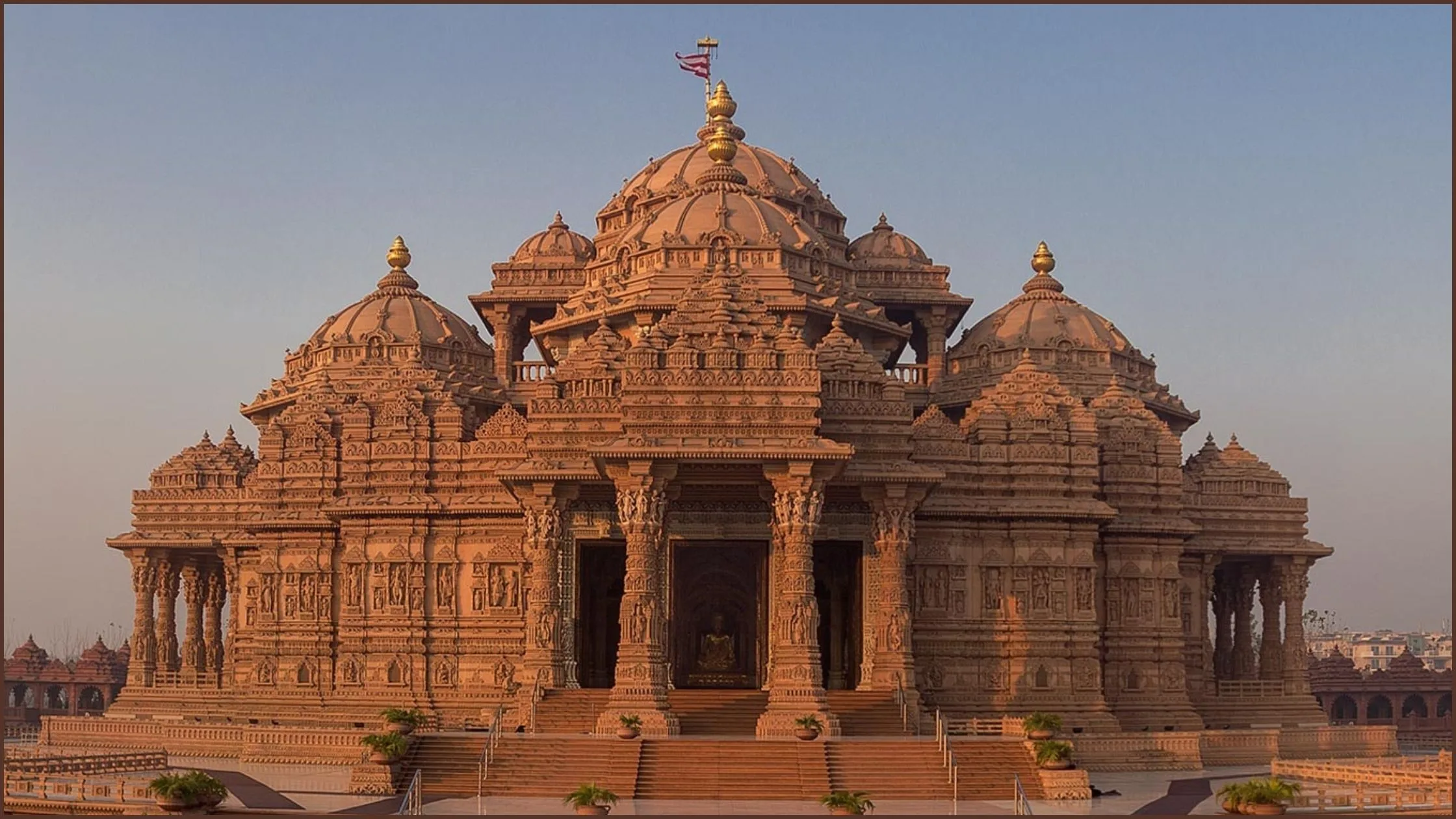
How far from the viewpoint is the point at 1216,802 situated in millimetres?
41031

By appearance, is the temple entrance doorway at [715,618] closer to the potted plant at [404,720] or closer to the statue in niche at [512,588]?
the statue in niche at [512,588]

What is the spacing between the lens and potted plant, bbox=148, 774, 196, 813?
36.4 m

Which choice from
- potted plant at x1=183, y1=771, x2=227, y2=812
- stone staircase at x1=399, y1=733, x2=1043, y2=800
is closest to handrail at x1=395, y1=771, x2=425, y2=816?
stone staircase at x1=399, y1=733, x2=1043, y2=800

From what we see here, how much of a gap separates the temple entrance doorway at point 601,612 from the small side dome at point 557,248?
1819cm

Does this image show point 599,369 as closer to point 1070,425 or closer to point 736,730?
point 736,730

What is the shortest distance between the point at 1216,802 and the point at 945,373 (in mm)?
29125

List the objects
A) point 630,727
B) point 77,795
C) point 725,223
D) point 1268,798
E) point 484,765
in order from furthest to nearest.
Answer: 1. point 725,223
2. point 630,727
3. point 484,765
4. point 77,795
5. point 1268,798

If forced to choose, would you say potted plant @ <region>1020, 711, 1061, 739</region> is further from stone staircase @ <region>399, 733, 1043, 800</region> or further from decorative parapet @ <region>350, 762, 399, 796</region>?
decorative parapet @ <region>350, 762, 399, 796</region>

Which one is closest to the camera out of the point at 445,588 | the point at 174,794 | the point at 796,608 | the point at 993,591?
the point at 174,794

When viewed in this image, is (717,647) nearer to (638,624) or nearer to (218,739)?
(638,624)

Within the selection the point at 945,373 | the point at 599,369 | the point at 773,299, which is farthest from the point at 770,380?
the point at 945,373

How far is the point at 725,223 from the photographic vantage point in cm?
6056

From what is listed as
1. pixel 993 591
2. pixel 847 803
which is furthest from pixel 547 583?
pixel 847 803

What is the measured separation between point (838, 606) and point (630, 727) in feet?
40.2
